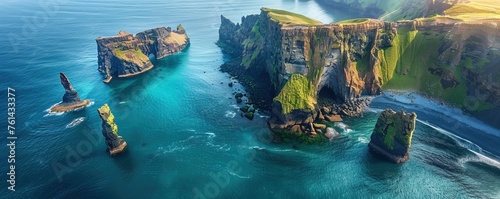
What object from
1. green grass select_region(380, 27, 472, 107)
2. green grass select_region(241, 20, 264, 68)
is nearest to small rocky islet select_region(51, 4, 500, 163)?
green grass select_region(380, 27, 472, 107)

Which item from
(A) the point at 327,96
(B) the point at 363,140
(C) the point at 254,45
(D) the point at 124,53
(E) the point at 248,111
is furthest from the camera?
(C) the point at 254,45

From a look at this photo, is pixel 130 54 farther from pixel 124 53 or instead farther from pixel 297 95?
pixel 297 95

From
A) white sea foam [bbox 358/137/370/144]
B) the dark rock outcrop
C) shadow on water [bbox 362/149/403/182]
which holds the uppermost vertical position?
the dark rock outcrop

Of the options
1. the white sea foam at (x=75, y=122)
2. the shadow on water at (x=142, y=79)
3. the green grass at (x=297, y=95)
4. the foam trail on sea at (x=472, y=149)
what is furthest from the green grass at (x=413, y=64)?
the white sea foam at (x=75, y=122)

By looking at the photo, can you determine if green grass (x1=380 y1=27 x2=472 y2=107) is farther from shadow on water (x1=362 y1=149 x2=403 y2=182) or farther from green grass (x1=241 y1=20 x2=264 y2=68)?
green grass (x1=241 y1=20 x2=264 y2=68)

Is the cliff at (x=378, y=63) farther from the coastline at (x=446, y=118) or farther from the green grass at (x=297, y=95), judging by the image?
the coastline at (x=446, y=118)

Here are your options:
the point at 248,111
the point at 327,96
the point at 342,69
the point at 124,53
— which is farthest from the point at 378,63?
the point at 124,53
